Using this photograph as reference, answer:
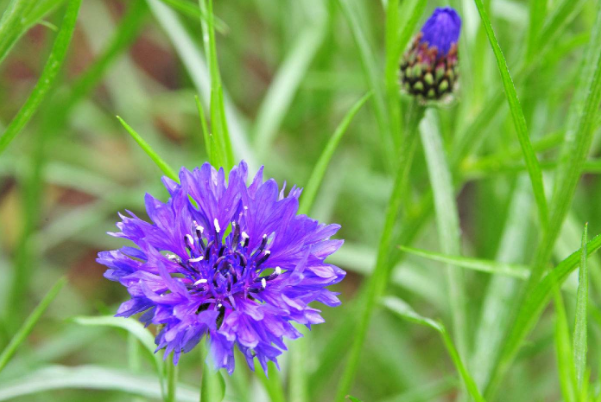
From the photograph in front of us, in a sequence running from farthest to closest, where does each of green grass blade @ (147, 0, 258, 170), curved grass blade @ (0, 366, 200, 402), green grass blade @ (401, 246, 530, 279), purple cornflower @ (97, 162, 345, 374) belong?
1. green grass blade @ (147, 0, 258, 170)
2. curved grass blade @ (0, 366, 200, 402)
3. green grass blade @ (401, 246, 530, 279)
4. purple cornflower @ (97, 162, 345, 374)

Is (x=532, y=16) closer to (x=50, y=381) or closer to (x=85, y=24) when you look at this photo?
(x=50, y=381)

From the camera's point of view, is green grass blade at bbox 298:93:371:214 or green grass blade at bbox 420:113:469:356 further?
green grass blade at bbox 420:113:469:356

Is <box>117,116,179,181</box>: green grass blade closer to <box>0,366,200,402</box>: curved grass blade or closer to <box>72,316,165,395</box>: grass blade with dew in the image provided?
<box>72,316,165,395</box>: grass blade with dew

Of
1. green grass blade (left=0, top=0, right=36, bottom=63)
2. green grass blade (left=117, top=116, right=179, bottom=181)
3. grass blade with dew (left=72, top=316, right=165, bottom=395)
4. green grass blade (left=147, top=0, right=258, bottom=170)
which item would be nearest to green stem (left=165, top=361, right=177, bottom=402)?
grass blade with dew (left=72, top=316, right=165, bottom=395)

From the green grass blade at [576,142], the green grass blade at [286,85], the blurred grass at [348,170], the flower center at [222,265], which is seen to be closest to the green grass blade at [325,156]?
the blurred grass at [348,170]

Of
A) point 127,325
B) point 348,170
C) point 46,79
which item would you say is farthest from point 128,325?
point 348,170

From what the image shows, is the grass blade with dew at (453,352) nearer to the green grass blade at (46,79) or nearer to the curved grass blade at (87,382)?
the curved grass blade at (87,382)

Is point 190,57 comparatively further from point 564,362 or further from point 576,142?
point 564,362

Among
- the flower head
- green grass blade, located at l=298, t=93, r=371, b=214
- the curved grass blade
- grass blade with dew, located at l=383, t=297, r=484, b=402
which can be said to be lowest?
the curved grass blade
